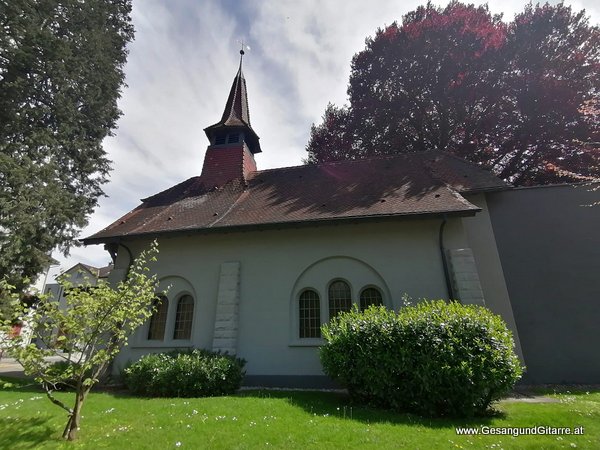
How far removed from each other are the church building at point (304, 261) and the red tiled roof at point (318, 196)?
77 millimetres

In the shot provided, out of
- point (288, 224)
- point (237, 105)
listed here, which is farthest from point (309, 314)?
point (237, 105)

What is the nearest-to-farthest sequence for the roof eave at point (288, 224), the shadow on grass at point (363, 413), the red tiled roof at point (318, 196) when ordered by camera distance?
the shadow on grass at point (363, 413)
the roof eave at point (288, 224)
the red tiled roof at point (318, 196)

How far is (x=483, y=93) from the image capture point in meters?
17.7

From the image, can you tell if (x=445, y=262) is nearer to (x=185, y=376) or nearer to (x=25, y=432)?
Answer: (x=185, y=376)

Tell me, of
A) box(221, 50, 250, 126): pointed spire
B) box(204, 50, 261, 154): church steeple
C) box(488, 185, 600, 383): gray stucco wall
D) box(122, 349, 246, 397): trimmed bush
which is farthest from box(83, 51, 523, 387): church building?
box(221, 50, 250, 126): pointed spire

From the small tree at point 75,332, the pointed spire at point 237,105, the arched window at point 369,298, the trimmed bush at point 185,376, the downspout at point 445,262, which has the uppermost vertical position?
the pointed spire at point 237,105

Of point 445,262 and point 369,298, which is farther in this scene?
point 369,298

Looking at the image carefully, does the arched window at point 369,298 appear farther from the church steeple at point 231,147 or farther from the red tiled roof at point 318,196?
the church steeple at point 231,147

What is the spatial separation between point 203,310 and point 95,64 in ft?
47.5

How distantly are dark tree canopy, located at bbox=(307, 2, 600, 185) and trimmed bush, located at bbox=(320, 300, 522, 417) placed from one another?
470 inches

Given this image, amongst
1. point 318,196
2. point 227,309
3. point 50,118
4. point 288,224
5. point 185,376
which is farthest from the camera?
point 50,118

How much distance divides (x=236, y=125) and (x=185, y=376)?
1237 centimetres

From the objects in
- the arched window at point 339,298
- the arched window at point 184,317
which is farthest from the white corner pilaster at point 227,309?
the arched window at point 339,298

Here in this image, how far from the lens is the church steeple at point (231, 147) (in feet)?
50.2
